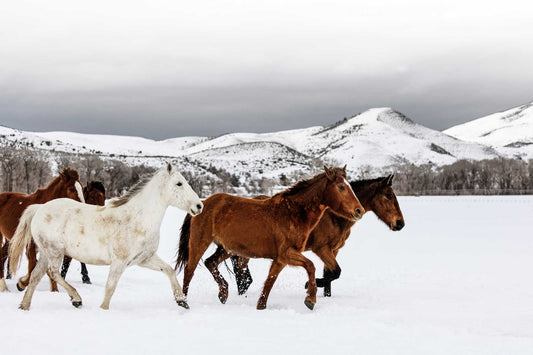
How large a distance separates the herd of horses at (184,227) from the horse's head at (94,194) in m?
1.08

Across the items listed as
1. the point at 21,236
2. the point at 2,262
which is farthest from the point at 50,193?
the point at 21,236

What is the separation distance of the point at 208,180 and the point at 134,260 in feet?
297

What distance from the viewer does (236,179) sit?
354 feet

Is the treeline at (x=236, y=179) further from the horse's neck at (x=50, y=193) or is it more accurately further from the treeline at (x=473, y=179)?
the horse's neck at (x=50, y=193)

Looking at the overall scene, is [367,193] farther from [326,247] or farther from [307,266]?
[307,266]

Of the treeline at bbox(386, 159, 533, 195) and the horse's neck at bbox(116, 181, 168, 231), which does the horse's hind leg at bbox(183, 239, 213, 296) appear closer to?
the horse's neck at bbox(116, 181, 168, 231)

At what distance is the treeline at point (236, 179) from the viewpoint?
6506cm

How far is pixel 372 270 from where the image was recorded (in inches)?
508

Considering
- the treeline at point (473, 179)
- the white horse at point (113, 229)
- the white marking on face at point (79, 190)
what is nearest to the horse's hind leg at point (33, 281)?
the white horse at point (113, 229)

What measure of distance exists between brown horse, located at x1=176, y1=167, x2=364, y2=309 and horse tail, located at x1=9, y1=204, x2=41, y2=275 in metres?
2.25

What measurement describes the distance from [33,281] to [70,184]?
2.74 meters

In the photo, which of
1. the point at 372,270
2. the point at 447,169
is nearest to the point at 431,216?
the point at 372,270

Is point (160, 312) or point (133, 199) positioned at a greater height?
point (133, 199)

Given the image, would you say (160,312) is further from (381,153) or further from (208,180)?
(381,153)
